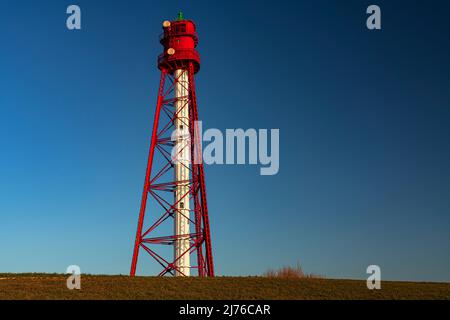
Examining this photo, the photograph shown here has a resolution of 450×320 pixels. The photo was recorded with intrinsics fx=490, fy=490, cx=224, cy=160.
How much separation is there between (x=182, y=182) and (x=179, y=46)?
12.5m

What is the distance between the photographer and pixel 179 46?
44562 mm

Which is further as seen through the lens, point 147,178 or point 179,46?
point 179,46

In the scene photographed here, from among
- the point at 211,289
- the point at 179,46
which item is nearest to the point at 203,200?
the point at 179,46

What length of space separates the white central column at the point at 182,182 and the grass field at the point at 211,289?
1468 cm

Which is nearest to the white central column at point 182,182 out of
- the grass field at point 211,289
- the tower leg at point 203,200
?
the tower leg at point 203,200

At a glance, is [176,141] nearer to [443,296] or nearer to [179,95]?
[179,95]

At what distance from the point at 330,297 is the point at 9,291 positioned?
1418 cm

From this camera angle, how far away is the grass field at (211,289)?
20.9 m

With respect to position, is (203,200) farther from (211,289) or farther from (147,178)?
(211,289)

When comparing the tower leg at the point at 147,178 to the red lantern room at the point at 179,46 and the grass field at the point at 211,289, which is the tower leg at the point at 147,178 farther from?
the grass field at the point at 211,289

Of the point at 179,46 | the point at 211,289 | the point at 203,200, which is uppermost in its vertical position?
the point at 179,46

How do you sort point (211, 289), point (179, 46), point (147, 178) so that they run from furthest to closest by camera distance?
1. point (179, 46)
2. point (147, 178)
3. point (211, 289)
